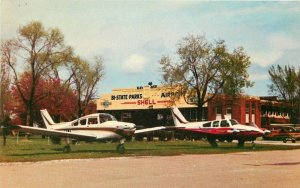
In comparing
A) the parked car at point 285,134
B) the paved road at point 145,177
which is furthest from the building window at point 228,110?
the paved road at point 145,177

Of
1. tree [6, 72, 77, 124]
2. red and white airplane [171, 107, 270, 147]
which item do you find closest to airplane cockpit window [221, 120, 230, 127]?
red and white airplane [171, 107, 270, 147]

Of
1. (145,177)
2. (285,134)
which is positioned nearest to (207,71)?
(285,134)

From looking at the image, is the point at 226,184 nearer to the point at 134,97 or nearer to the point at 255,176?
the point at 255,176

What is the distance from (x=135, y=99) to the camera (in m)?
75.2

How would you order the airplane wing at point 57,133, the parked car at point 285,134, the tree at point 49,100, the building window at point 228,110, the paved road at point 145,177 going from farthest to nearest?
1. the building window at point 228,110
2. the tree at point 49,100
3. the parked car at point 285,134
4. the airplane wing at point 57,133
5. the paved road at point 145,177

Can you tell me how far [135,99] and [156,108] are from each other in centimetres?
405

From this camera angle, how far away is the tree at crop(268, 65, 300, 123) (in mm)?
59156

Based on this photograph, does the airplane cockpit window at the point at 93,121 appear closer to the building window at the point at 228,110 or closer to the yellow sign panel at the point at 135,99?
the yellow sign panel at the point at 135,99

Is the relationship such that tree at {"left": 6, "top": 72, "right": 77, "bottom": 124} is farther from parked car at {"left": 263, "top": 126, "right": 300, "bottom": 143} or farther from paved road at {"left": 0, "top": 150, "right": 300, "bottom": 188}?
paved road at {"left": 0, "top": 150, "right": 300, "bottom": 188}

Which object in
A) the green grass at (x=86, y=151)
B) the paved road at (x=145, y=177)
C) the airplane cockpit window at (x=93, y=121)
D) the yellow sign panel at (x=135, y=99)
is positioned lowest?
the paved road at (x=145, y=177)

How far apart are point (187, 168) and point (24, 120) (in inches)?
1940

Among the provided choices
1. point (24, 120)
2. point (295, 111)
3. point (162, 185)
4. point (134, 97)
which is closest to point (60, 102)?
point (24, 120)

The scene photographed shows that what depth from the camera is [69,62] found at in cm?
5275

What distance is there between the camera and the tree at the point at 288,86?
194 ft
